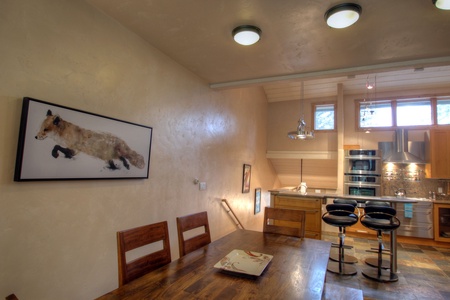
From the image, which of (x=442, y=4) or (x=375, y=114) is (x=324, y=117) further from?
(x=442, y=4)

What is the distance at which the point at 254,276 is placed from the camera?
4.81 ft

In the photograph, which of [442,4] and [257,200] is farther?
[257,200]

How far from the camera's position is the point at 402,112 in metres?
6.14

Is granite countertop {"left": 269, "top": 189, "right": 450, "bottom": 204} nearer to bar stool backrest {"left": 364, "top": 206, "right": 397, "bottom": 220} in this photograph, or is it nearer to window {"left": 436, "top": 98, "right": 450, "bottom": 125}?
bar stool backrest {"left": 364, "top": 206, "right": 397, "bottom": 220}

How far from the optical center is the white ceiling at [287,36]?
6.62 feet

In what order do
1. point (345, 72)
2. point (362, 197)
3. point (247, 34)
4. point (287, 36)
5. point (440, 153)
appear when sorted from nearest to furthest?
point (247, 34)
point (287, 36)
point (345, 72)
point (362, 197)
point (440, 153)

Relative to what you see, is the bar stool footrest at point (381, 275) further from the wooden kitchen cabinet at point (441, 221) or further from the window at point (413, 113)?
the window at point (413, 113)

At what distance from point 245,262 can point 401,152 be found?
5.68 meters

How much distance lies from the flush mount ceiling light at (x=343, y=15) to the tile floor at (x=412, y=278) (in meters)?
2.96

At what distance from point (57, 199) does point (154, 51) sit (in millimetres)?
1794

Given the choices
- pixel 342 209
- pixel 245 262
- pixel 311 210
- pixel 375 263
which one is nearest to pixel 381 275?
pixel 375 263

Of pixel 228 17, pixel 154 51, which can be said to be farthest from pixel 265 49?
pixel 154 51

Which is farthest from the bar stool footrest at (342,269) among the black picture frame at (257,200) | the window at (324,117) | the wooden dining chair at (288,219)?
the window at (324,117)

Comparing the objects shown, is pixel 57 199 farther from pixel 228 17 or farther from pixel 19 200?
pixel 228 17
